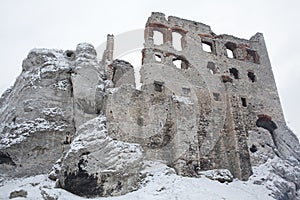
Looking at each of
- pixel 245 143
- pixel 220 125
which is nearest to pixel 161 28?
pixel 220 125

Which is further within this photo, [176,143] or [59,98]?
[59,98]

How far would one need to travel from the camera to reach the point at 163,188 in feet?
55.2

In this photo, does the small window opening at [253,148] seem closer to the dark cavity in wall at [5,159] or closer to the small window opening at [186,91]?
the small window opening at [186,91]

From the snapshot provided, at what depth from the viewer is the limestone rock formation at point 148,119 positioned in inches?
733

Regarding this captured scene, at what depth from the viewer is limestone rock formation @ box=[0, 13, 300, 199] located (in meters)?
18.6

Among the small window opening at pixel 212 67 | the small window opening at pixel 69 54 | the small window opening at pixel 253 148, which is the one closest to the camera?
the small window opening at pixel 253 148

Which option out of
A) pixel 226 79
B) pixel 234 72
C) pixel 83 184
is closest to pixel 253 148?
pixel 226 79

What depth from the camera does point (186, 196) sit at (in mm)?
16250

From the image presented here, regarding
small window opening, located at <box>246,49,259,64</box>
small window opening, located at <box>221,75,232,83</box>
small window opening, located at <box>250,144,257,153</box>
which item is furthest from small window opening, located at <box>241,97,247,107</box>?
small window opening, located at <box>246,49,259,64</box>

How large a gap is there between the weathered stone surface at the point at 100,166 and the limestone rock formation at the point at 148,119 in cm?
5

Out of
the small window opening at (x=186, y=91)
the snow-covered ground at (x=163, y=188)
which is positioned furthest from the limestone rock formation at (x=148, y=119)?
the snow-covered ground at (x=163, y=188)

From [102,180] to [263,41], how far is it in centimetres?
2267

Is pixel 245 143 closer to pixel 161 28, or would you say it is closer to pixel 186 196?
pixel 186 196

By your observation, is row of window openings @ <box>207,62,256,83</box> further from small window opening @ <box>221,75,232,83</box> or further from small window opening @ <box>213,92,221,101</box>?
small window opening @ <box>213,92,221,101</box>
